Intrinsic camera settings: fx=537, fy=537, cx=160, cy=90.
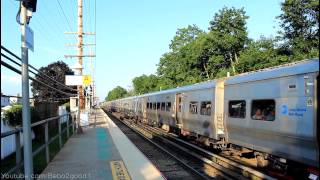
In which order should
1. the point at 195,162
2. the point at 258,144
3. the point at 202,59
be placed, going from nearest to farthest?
1. the point at 258,144
2. the point at 195,162
3. the point at 202,59

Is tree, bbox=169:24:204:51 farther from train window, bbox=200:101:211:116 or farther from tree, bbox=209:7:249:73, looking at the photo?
train window, bbox=200:101:211:116

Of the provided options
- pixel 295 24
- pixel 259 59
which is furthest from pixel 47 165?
pixel 259 59

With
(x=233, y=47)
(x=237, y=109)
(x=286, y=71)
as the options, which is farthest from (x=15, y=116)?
(x=233, y=47)

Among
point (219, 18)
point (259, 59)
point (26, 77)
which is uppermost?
point (219, 18)

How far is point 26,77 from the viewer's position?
27.2 feet

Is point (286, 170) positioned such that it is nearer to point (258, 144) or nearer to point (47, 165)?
point (258, 144)

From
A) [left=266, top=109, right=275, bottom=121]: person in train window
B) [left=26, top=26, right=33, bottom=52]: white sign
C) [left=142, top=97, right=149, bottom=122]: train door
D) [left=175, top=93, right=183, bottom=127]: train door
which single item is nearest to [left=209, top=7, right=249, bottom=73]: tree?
[left=142, top=97, right=149, bottom=122]: train door

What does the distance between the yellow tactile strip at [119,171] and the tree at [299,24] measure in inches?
956

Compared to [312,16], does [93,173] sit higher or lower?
lower

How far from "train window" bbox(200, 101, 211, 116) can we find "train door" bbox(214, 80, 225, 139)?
3.58ft

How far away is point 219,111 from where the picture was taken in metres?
17.6

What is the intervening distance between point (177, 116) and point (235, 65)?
25582 millimetres

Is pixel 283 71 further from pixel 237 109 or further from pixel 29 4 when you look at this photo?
pixel 29 4

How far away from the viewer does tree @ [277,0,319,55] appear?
1417 inches
